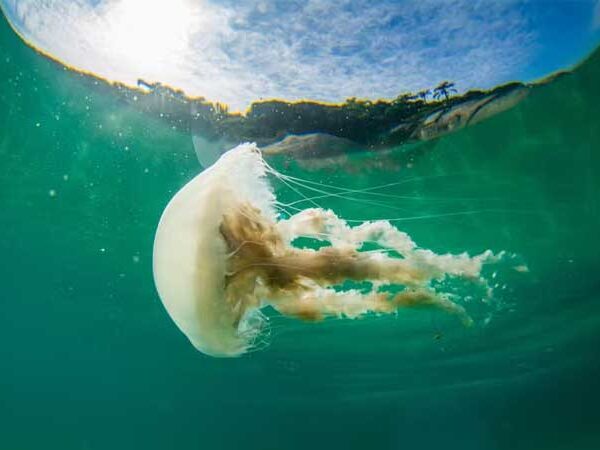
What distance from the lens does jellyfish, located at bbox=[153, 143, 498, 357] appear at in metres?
2.77

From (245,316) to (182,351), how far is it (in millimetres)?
21799

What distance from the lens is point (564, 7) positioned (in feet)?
14.8

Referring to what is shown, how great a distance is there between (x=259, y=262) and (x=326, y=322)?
13593mm

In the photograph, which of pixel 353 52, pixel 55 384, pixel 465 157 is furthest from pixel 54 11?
pixel 55 384

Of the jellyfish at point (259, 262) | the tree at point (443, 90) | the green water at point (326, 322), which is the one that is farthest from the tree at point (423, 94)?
the jellyfish at point (259, 262)

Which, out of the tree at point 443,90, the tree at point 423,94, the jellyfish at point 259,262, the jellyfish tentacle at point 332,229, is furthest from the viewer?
the tree at point 423,94

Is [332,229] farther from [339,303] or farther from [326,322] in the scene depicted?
[326,322]

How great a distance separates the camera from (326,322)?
16016mm

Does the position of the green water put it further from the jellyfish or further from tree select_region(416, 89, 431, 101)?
the jellyfish

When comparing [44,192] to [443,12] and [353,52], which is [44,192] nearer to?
[353,52]

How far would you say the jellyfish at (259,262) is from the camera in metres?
2.77

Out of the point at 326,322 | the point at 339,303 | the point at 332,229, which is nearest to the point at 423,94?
the point at 332,229

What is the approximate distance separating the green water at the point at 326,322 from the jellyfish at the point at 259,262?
424 cm

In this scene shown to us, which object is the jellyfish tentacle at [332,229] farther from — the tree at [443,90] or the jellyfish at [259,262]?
the tree at [443,90]
